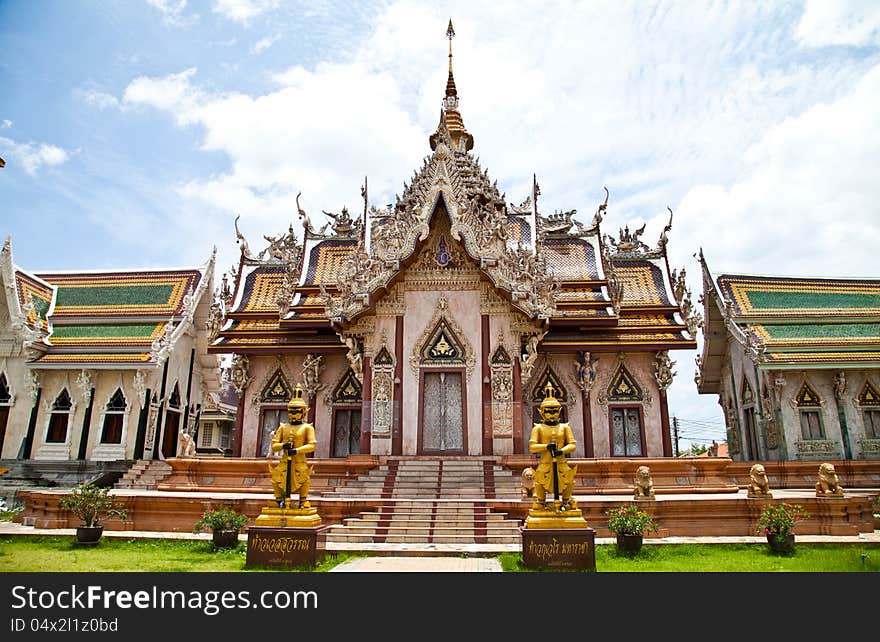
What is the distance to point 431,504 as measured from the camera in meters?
11.8

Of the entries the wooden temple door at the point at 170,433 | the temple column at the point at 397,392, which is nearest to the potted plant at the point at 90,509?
the temple column at the point at 397,392

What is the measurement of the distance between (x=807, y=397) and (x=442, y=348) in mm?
11725

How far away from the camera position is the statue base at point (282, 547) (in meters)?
8.06

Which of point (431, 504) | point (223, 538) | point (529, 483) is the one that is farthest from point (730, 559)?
point (223, 538)

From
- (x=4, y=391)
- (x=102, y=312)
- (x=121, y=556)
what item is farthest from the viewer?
(x=102, y=312)

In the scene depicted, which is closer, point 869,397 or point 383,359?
point 383,359

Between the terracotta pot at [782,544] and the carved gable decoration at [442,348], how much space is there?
8.09 m

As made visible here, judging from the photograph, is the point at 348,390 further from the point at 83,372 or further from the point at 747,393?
the point at 747,393

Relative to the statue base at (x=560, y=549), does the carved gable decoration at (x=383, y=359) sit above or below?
above

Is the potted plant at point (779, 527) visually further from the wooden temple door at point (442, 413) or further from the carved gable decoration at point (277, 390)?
the carved gable decoration at point (277, 390)

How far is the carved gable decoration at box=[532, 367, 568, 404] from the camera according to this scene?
18.0m
